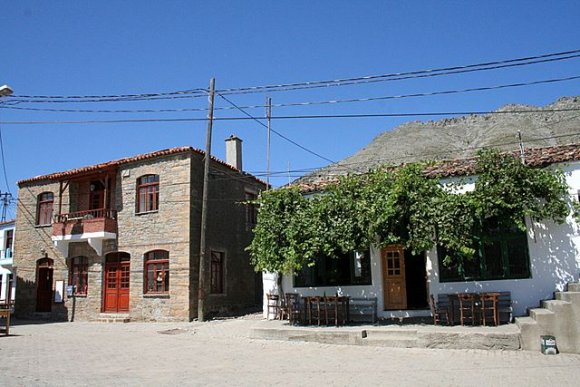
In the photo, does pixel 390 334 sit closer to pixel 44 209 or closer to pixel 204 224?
pixel 204 224

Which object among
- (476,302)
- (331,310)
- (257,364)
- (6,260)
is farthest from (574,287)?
(6,260)

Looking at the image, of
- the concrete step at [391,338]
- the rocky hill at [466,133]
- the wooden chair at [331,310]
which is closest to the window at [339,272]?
the wooden chair at [331,310]

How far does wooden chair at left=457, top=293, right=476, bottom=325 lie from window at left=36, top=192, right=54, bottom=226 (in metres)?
17.8

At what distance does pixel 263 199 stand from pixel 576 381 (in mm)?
8446

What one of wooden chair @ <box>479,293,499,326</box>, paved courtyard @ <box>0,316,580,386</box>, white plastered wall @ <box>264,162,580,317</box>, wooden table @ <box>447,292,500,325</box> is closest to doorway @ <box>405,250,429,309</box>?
white plastered wall @ <box>264,162,580,317</box>

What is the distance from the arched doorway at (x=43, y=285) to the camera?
20844 mm

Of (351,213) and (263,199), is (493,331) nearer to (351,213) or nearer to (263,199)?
(351,213)

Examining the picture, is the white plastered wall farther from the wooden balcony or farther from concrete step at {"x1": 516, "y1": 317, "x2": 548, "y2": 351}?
the wooden balcony

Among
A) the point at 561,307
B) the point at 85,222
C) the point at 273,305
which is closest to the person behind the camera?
the point at 561,307

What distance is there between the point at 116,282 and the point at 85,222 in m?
2.71

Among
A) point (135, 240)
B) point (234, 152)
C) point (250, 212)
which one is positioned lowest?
point (135, 240)

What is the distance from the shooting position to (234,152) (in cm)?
2119

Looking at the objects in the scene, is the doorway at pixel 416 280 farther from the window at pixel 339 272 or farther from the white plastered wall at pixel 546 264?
the white plastered wall at pixel 546 264

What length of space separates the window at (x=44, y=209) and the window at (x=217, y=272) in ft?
26.5
